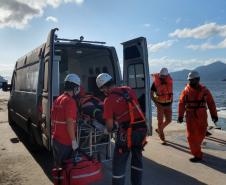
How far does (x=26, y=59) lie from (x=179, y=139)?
4.42 m

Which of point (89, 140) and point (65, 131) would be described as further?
point (89, 140)

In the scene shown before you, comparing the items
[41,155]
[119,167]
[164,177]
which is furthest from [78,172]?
[41,155]

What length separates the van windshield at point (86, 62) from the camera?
8281mm

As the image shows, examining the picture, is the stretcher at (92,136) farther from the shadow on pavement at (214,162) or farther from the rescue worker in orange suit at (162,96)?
the rescue worker in orange suit at (162,96)

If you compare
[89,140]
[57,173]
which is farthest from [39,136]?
[57,173]

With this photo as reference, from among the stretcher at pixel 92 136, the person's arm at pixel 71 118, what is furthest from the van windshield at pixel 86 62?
the person's arm at pixel 71 118

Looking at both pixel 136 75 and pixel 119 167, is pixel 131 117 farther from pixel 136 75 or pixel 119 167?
pixel 136 75

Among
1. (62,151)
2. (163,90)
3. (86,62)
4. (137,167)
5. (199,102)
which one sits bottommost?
(137,167)

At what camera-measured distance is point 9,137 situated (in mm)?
Result: 11672

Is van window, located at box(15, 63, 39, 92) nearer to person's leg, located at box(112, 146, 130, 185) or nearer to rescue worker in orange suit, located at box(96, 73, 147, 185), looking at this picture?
rescue worker in orange suit, located at box(96, 73, 147, 185)

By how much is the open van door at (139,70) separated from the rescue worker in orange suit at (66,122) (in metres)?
2.27

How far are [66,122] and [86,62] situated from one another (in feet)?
16.1

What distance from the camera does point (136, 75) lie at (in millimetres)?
7855

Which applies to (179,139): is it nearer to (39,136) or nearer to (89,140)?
(39,136)
